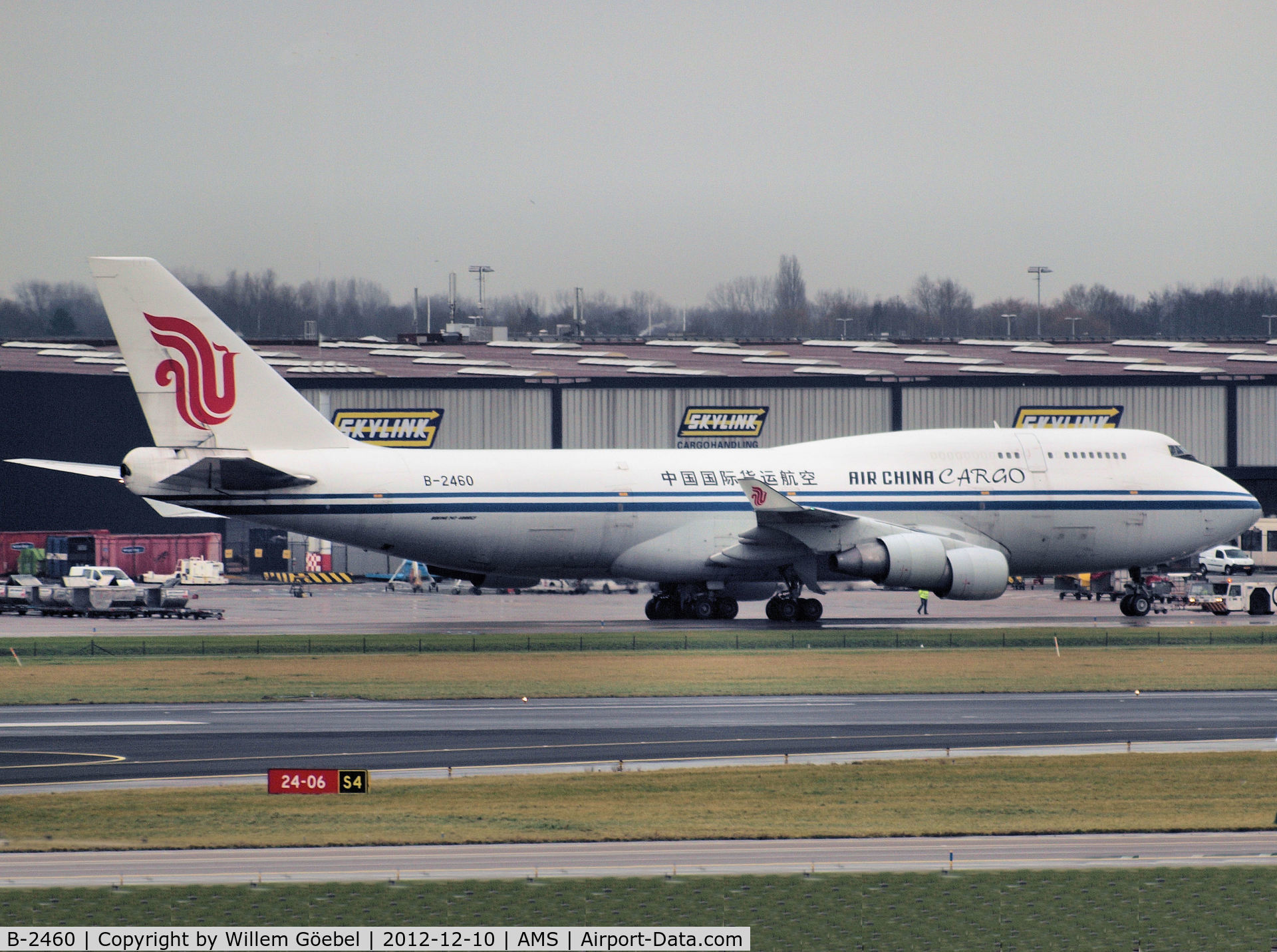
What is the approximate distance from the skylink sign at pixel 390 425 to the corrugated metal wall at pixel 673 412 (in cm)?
821

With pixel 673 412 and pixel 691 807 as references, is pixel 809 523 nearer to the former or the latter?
pixel 691 807

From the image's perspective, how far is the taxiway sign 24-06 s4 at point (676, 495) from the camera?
152ft

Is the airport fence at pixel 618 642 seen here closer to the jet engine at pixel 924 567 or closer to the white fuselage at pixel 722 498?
the jet engine at pixel 924 567

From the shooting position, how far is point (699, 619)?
51375mm

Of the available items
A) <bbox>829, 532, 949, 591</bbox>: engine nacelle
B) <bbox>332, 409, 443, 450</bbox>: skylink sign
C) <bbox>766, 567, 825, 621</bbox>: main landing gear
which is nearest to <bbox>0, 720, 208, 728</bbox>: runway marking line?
<bbox>766, 567, 825, 621</bbox>: main landing gear

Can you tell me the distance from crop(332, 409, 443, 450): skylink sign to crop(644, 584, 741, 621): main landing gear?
3555 centimetres

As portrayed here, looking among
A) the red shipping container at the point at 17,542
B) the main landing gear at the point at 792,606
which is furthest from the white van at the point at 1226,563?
the red shipping container at the point at 17,542

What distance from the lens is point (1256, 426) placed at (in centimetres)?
8675

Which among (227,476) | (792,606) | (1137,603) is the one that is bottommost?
(1137,603)

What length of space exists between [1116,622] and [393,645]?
25500 mm

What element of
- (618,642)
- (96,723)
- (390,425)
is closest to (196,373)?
(618,642)

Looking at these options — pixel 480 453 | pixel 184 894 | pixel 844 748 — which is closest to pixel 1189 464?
pixel 480 453

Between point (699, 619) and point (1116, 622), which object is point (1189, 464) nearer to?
point (1116, 622)

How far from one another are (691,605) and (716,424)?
34.3m
